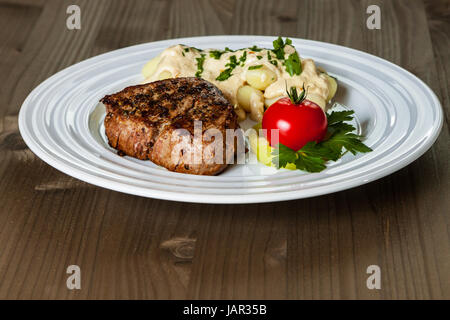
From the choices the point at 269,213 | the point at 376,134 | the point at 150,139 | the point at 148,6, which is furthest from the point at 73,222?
the point at 148,6

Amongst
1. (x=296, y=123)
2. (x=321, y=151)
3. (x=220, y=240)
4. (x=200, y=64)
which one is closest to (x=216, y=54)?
(x=200, y=64)

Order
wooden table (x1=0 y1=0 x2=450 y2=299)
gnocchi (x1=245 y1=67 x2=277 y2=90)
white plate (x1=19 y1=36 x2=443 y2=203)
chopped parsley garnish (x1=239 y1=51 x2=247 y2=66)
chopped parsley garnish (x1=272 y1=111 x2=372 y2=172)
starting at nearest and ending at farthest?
wooden table (x1=0 y1=0 x2=450 y2=299) → white plate (x1=19 y1=36 x2=443 y2=203) → chopped parsley garnish (x1=272 y1=111 x2=372 y2=172) → gnocchi (x1=245 y1=67 x2=277 y2=90) → chopped parsley garnish (x1=239 y1=51 x2=247 y2=66)

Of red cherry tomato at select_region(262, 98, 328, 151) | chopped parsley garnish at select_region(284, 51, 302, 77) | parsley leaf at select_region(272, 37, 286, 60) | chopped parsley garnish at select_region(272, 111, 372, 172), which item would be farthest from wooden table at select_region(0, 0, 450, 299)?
→ parsley leaf at select_region(272, 37, 286, 60)

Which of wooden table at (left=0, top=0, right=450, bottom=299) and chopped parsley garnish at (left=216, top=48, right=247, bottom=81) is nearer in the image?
wooden table at (left=0, top=0, right=450, bottom=299)

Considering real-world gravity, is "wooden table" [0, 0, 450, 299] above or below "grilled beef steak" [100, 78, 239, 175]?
below

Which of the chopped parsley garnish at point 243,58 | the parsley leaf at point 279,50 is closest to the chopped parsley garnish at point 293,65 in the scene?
the parsley leaf at point 279,50

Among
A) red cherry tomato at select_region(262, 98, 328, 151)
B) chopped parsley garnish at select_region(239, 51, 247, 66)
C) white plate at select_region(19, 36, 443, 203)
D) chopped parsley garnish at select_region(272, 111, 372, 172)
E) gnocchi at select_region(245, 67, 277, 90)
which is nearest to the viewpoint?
white plate at select_region(19, 36, 443, 203)

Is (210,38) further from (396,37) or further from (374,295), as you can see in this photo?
(374,295)

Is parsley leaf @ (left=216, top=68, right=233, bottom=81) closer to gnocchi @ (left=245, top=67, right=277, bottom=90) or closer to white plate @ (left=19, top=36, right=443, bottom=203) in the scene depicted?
gnocchi @ (left=245, top=67, right=277, bottom=90)
